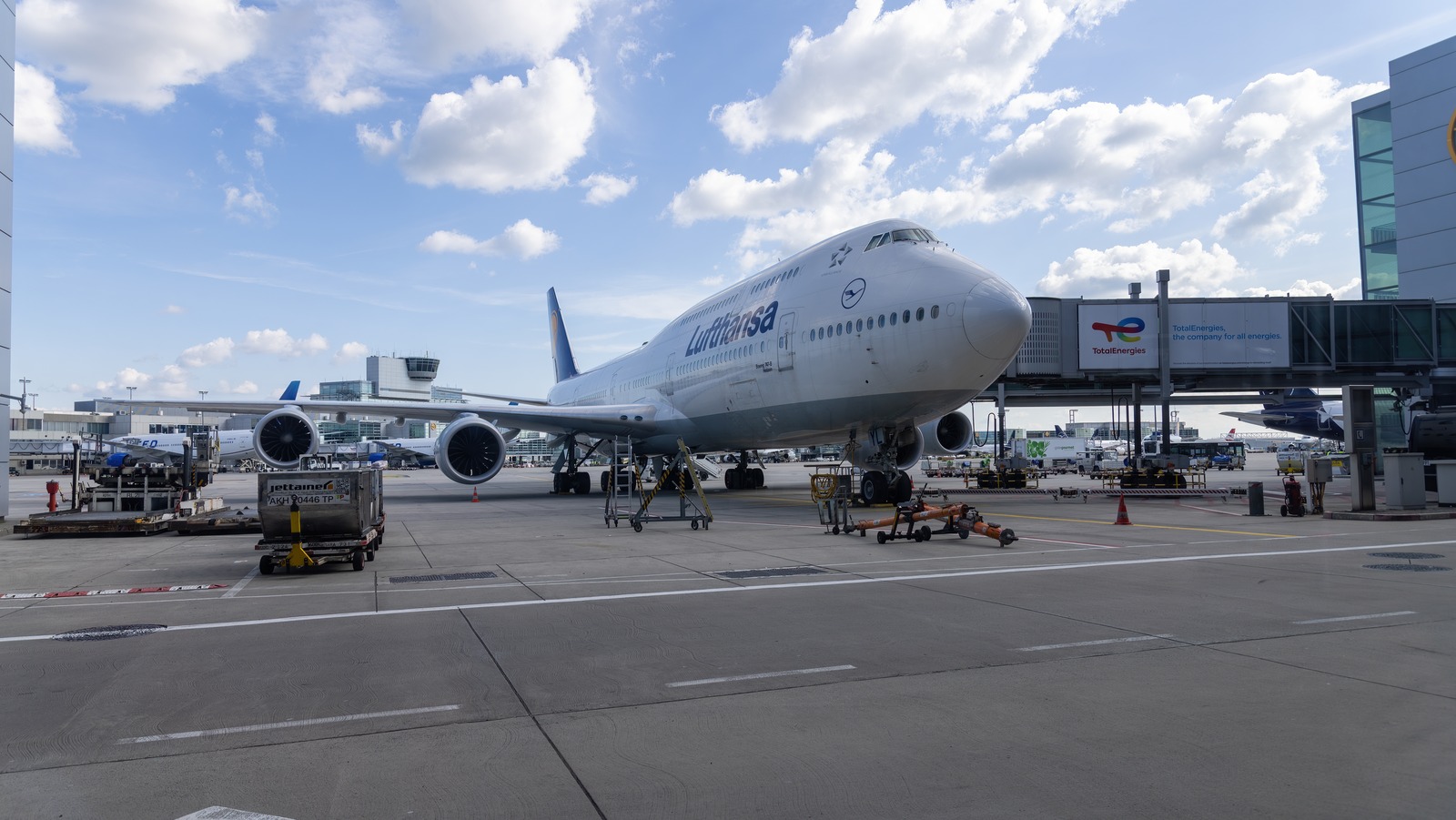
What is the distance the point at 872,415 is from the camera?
18844mm

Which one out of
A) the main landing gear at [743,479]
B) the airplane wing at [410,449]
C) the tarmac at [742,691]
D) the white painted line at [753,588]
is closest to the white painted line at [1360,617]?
the tarmac at [742,691]

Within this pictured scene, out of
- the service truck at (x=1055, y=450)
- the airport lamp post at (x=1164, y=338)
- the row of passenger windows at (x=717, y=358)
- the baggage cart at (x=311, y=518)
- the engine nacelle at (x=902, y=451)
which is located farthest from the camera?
the service truck at (x=1055, y=450)

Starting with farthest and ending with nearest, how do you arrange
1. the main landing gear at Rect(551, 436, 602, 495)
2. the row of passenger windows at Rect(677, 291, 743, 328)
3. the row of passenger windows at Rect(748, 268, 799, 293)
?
the main landing gear at Rect(551, 436, 602, 495) → the row of passenger windows at Rect(677, 291, 743, 328) → the row of passenger windows at Rect(748, 268, 799, 293)

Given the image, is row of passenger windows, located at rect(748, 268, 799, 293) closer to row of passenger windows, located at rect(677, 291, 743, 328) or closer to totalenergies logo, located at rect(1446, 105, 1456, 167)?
row of passenger windows, located at rect(677, 291, 743, 328)

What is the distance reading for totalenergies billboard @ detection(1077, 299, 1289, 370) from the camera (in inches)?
1280

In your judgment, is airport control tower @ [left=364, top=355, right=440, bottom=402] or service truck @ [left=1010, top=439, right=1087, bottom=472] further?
airport control tower @ [left=364, top=355, right=440, bottom=402]

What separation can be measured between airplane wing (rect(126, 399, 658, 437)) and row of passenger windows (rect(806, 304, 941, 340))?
334 inches

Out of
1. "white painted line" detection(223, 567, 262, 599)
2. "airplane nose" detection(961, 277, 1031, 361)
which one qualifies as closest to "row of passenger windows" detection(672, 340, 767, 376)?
"airplane nose" detection(961, 277, 1031, 361)

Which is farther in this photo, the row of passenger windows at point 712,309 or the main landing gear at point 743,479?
the main landing gear at point 743,479

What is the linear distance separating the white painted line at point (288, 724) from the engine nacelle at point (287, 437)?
69.7 ft

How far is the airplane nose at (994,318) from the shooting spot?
53.1 ft

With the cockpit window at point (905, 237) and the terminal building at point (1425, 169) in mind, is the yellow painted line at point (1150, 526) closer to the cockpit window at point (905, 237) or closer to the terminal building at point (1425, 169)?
the cockpit window at point (905, 237)

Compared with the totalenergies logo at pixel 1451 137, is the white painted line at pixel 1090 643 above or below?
below

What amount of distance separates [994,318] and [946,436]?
8784mm
